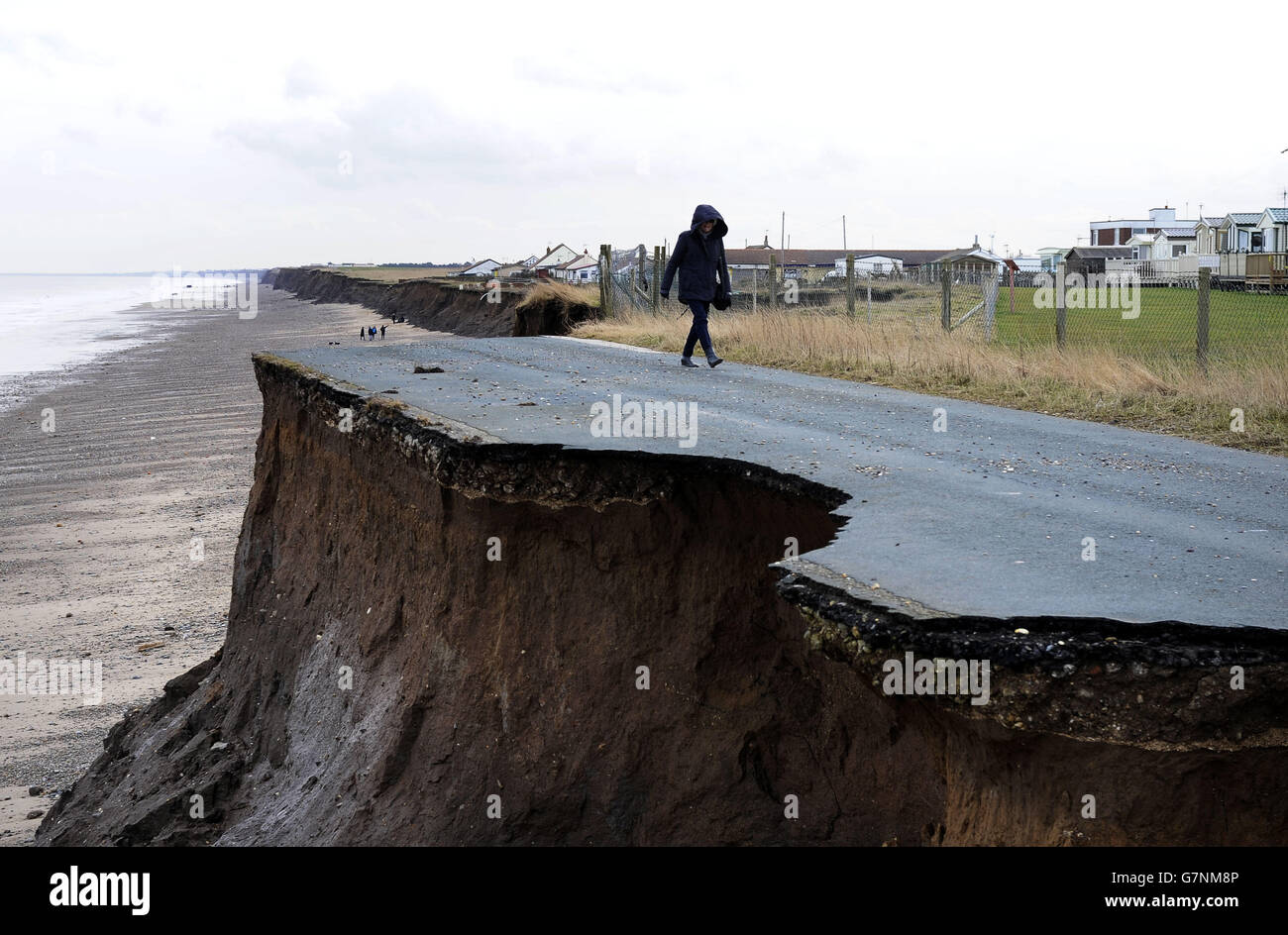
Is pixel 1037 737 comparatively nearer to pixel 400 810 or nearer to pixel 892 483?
pixel 892 483

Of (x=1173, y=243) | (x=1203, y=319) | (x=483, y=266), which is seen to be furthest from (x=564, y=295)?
(x=483, y=266)

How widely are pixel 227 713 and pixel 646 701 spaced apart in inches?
170

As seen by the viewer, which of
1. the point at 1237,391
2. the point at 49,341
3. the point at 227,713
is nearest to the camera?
the point at 227,713

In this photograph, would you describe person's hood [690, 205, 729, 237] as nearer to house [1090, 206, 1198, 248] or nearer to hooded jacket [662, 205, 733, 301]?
hooded jacket [662, 205, 733, 301]

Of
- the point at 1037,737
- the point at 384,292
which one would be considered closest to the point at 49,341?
the point at 384,292

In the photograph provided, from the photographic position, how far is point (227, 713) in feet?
27.3

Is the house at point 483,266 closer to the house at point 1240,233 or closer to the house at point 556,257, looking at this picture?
the house at point 556,257

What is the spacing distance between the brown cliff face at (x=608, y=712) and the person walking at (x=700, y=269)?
5.14 metres

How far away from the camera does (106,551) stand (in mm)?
14883

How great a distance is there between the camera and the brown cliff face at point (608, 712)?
3.29m

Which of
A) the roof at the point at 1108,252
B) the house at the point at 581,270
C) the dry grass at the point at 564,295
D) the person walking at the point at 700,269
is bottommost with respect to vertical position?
the person walking at the point at 700,269

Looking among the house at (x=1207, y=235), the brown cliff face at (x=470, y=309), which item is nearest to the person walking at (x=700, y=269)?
the brown cliff face at (x=470, y=309)

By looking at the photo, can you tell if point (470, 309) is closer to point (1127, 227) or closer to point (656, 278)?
point (656, 278)

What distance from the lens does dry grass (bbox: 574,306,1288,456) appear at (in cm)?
922
